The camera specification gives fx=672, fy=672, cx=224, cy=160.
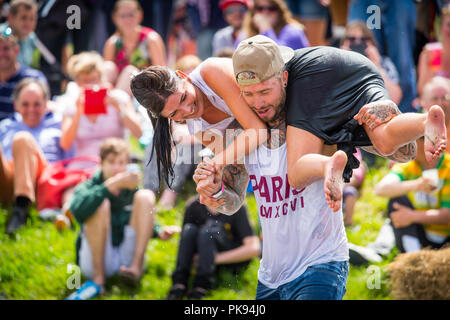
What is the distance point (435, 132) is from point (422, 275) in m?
1.51

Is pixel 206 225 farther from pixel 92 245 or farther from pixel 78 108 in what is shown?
pixel 78 108

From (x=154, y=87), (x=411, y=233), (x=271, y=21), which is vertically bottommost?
(x=411, y=233)

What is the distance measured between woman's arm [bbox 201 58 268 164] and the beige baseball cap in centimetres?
15

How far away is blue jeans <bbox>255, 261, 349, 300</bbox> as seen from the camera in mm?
2945

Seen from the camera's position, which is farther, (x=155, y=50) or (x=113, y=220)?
(x=155, y=50)

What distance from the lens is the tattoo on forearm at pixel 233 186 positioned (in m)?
3.22

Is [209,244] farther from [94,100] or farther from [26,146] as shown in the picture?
[26,146]

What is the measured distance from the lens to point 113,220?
480 centimetres

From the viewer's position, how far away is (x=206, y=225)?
4.69 metres

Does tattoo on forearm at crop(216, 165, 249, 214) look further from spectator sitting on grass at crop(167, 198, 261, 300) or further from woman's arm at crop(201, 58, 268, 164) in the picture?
spectator sitting on grass at crop(167, 198, 261, 300)

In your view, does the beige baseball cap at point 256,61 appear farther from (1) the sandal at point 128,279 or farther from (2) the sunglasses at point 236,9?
(2) the sunglasses at point 236,9

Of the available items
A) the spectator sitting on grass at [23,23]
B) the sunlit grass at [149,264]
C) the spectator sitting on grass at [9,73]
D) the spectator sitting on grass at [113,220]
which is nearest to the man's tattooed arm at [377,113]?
the sunlit grass at [149,264]

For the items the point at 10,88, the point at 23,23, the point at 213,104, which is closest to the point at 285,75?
the point at 213,104
